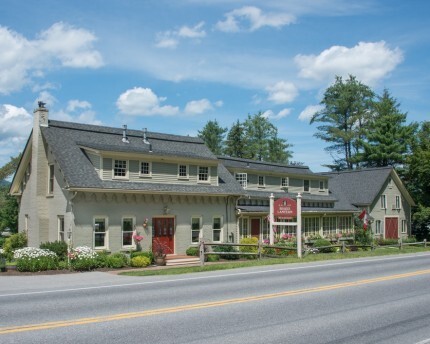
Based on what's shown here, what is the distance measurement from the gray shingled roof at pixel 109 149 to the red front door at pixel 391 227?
72.6 ft

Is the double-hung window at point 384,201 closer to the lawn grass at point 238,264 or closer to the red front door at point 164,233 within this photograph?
the lawn grass at point 238,264

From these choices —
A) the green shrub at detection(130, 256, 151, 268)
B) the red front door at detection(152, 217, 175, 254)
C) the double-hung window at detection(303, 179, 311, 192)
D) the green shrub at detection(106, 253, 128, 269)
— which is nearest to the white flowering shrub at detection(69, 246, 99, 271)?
the green shrub at detection(106, 253, 128, 269)

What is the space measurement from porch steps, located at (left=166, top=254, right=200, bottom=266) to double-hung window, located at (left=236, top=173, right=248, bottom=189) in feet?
30.7

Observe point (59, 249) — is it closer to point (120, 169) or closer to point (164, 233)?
point (120, 169)

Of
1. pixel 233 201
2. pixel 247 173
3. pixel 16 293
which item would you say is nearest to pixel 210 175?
pixel 233 201

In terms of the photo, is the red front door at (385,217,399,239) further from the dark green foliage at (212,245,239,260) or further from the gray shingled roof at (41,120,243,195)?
the dark green foliage at (212,245,239,260)

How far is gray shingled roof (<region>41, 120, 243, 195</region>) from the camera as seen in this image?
25.3 m

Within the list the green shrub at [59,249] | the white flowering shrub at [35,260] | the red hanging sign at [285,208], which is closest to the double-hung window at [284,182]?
the red hanging sign at [285,208]

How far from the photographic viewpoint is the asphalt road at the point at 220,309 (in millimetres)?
8703

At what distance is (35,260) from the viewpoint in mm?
20969

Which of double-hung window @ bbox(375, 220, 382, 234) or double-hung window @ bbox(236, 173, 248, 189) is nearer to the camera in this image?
double-hung window @ bbox(236, 173, 248, 189)

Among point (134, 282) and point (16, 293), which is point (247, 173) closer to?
point (134, 282)

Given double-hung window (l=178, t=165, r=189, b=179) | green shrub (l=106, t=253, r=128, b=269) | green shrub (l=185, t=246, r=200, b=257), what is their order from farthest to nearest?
double-hung window (l=178, t=165, r=189, b=179) < green shrub (l=185, t=246, r=200, b=257) < green shrub (l=106, t=253, r=128, b=269)

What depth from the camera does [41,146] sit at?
2830 centimetres
